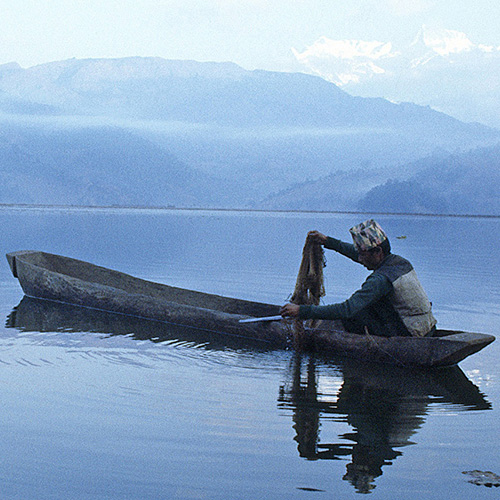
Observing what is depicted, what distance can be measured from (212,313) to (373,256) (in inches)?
107

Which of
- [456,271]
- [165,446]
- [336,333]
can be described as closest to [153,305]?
[336,333]

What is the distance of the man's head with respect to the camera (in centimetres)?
834

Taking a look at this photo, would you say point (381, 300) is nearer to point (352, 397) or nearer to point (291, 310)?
point (291, 310)

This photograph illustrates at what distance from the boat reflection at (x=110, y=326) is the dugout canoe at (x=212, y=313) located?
3.4 inches

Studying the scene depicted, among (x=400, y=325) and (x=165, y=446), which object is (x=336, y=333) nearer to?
(x=400, y=325)

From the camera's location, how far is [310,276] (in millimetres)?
10109

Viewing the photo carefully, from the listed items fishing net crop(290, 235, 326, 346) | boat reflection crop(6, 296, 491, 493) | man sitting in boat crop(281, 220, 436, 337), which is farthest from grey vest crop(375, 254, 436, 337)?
fishing net crop(290, 235, 326, 346)

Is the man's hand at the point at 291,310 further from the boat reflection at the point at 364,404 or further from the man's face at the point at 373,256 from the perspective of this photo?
the man's face at the point at 373,256

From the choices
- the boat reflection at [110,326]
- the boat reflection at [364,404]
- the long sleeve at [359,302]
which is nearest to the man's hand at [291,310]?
the long sleeve at [359,302]

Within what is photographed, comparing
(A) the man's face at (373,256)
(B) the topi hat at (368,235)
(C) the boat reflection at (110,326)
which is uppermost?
(B) the topi hat at (368,235)

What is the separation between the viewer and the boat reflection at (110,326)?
10.0 meters

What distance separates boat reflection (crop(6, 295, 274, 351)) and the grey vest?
1.91 m

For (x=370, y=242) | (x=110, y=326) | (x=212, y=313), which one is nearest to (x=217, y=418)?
(x=370, y=242)

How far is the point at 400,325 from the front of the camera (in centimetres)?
872
